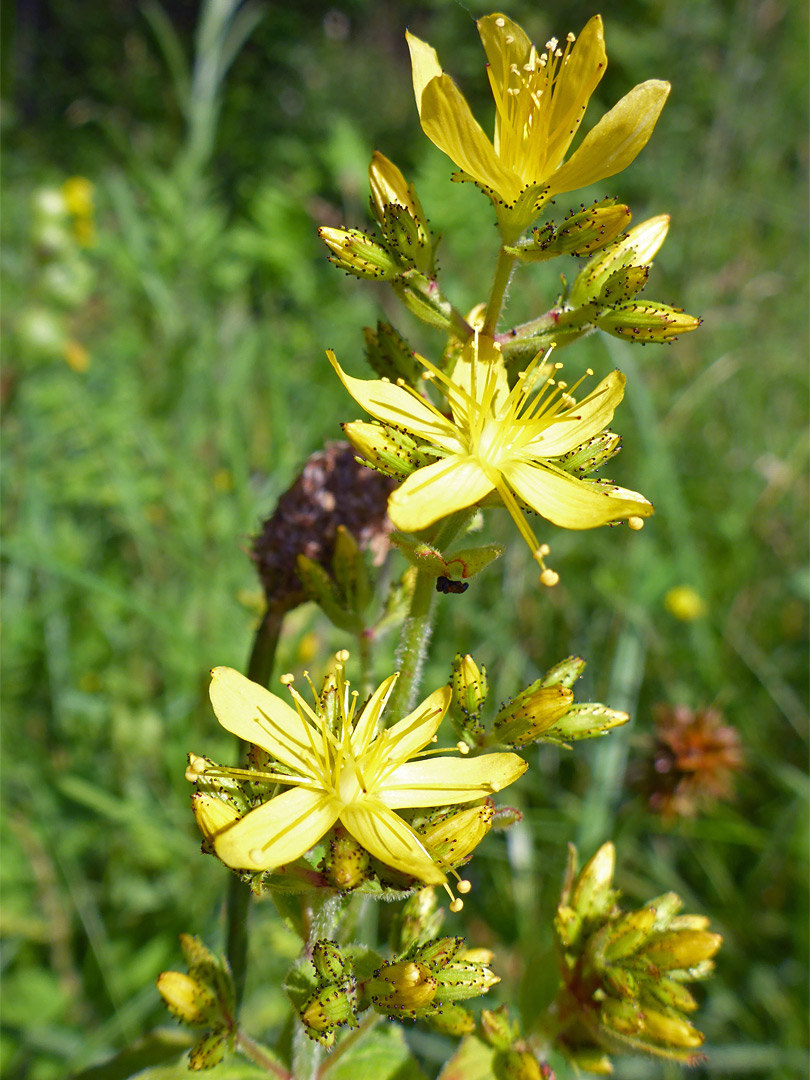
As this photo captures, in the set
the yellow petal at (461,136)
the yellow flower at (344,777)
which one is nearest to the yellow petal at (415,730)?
the yellow flower at (344,777)

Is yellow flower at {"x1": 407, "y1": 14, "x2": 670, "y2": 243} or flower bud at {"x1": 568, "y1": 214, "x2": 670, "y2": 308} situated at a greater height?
yellow flower at {"x1": 407, "y1": 14, "x2": 670, "y2": 243}

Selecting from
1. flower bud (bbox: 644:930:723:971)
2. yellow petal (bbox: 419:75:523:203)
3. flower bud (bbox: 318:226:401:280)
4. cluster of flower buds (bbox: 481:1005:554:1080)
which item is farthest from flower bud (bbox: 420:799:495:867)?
yellow petal (bbox: 419:75:523:203)

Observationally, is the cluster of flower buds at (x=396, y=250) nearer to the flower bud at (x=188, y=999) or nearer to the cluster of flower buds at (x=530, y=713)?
the cluster of flower buds at (x=530, y=713)

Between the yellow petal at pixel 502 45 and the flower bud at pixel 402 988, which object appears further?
the yellow petal at pixel 502 45

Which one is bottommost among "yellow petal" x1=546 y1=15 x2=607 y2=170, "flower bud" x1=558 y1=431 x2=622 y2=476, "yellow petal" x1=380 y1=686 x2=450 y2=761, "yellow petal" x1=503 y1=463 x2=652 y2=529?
"yellow petal" x1=380 y1=686 x2=450 y2=761

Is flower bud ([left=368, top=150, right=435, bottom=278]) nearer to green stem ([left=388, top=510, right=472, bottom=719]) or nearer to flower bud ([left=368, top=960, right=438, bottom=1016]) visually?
green stem ([left=388, top=510, right=472, bottom=719])

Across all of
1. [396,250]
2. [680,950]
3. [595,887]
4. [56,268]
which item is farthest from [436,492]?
[56,268]

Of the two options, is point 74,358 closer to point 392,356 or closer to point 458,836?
point 392,356
